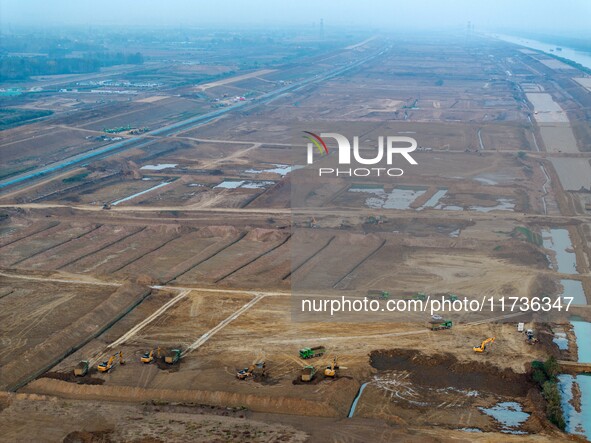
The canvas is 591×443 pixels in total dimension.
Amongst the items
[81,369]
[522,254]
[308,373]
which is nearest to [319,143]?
[522,254]

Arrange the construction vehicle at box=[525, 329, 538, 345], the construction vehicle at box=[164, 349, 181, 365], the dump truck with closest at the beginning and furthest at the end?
the construction vehicle at box=[164, 349, 181, 365]
the construction vehicle at box=[525, 329, 538, 345]
the dump truck

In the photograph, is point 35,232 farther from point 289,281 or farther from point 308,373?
point 308,373

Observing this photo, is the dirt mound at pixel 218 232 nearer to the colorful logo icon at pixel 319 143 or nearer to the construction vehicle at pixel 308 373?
the construction vehicle at pixel 308 373

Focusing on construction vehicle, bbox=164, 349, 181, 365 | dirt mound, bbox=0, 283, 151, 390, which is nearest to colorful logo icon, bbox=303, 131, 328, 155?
dirt mound, bbox=0, 283, 151, 390

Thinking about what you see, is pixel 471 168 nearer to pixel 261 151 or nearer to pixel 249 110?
pixel 261 151

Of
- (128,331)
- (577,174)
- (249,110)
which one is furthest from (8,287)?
(249,110)

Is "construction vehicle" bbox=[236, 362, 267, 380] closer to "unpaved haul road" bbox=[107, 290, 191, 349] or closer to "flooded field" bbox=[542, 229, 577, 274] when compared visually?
"unpaved haul road" bbox=[107, 290, 191, 349]
